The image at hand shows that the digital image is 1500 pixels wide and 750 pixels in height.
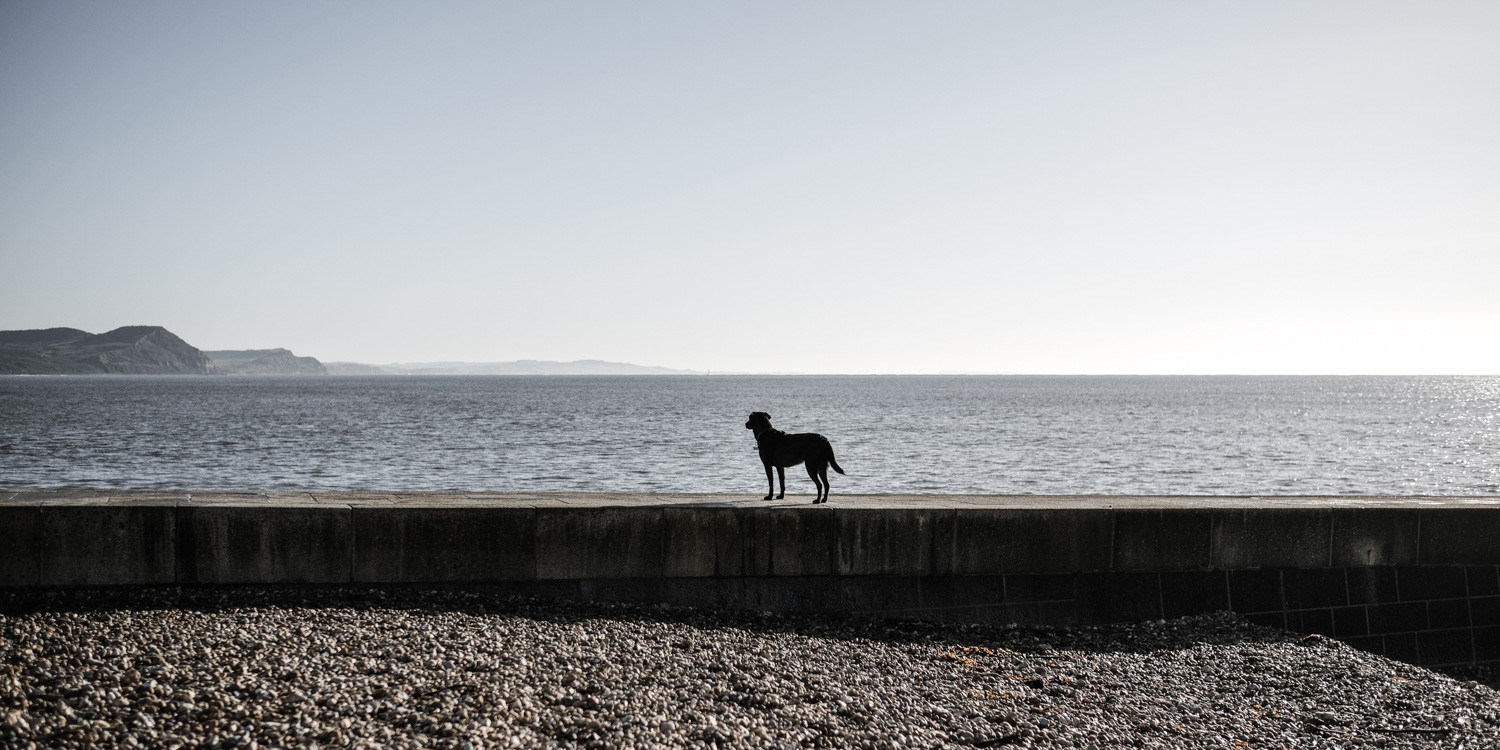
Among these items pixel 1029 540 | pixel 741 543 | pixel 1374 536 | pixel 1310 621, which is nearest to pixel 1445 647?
pixel 1374 536

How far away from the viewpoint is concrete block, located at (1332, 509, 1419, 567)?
32.2 feet

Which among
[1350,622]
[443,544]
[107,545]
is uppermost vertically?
[107,545]

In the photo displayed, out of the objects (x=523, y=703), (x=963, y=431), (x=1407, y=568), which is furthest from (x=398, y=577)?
(x=963, y=431)

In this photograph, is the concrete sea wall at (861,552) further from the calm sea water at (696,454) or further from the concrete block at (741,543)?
the calm sea water at (696,454)

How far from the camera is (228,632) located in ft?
21.6

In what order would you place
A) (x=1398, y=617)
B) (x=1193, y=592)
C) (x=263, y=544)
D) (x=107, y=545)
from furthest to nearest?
(x=1398, y=617) → (x=1193, y=592) → (x=263, y=544) → (x=107, y=545)

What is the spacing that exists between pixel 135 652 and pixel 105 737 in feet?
4.08

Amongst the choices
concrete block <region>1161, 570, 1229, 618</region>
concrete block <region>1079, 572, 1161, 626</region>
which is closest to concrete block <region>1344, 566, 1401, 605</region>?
concrete block <region>1161, 570, 1229, 618</region>

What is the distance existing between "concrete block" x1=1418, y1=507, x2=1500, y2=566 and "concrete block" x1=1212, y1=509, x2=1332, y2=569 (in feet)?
3.37

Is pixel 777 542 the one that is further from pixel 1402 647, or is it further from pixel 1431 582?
pixel 1431 582

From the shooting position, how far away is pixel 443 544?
8.40 metres

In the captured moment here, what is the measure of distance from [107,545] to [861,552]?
19.4 feet

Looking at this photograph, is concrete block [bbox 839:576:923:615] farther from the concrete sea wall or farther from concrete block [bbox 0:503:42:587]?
concrete block [bbox 0:503:42:587]

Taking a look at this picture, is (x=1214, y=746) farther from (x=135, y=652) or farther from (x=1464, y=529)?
(x=135, y=652)
